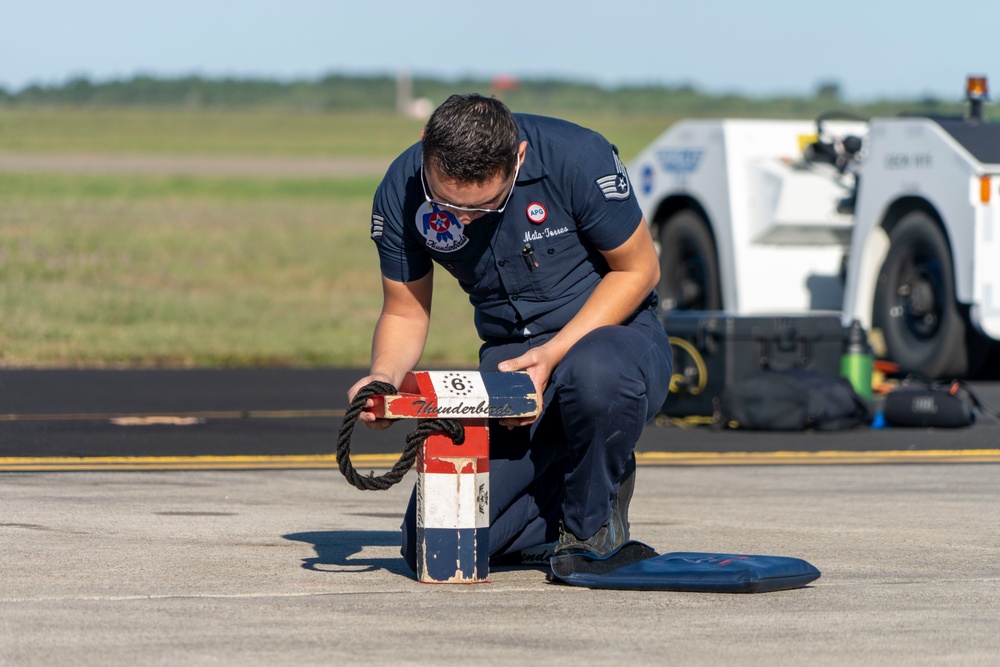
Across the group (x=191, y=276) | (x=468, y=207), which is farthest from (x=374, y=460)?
(x=191, y=276)

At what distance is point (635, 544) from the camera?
4.95 m

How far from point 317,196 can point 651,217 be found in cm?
2394

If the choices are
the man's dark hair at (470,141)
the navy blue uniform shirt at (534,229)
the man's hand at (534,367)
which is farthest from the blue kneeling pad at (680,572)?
the man's dark hair at (470,141)

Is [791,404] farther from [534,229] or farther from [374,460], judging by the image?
[534,229]

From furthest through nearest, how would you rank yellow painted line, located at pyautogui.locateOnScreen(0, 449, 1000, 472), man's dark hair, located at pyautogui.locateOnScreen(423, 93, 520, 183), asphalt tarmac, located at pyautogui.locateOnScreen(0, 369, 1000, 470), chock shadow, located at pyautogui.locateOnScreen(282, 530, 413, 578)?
1. asphalt tarmac, located at pyautogui.locateOnScreen(0, 369, 1000, 470)
2. yellow painted line, located at pyautogui.locateOnScreen(0, 449, 1000, 472)
3. chock shadow, located at pyautogui.locateOnScreen(282, 530, 413, 578)
4. man's dark hair, located at pyautogui.locateOnScreen(423, 93, 520, 183)

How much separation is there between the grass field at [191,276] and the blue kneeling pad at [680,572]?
27.5ft

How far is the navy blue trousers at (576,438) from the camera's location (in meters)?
4.75

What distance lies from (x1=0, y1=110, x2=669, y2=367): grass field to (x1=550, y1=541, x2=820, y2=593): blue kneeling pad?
330 inches

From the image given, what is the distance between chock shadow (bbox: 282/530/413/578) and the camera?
16.7ft

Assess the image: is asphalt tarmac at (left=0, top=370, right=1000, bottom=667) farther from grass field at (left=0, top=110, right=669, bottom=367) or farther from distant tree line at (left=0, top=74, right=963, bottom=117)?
distant tree line at (left=0, top=74, right=963, bottom=117)

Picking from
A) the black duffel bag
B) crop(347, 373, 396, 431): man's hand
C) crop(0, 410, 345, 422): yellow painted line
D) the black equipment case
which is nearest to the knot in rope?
crop(347, 373, 396, 431): man's hand

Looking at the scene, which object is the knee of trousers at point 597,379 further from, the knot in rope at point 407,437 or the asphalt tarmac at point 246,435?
the asphalt tarmac at point 246,435

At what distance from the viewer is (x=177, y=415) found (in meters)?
9.80

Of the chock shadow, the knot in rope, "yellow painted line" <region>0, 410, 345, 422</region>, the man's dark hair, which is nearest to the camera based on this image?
the man's dark hair
